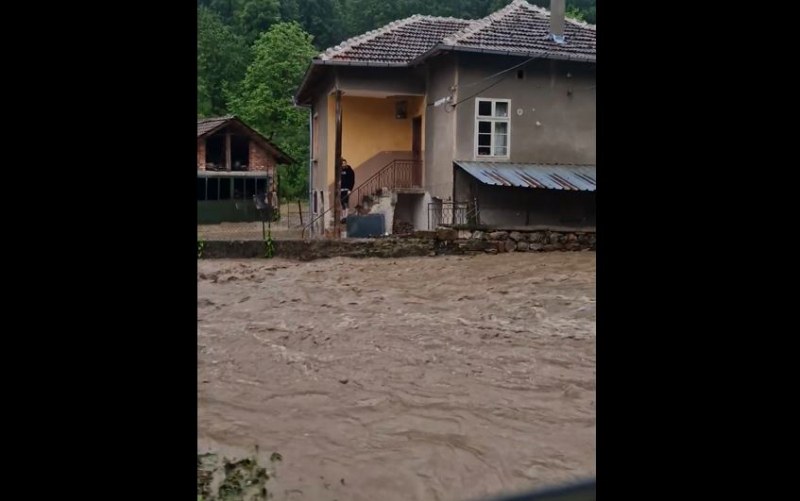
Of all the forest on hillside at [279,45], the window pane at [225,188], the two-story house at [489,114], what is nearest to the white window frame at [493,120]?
the two-story house at [489,114]

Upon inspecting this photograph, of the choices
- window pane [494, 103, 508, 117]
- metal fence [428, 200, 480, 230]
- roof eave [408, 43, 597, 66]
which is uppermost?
roof eave [408, 43, 597, 66]

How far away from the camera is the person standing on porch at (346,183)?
18.4 metres

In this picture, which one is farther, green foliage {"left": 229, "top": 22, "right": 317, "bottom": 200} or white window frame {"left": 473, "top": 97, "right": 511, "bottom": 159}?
green foliage {"left": 229, "top": 22, "right": 317, "bottom": 200}

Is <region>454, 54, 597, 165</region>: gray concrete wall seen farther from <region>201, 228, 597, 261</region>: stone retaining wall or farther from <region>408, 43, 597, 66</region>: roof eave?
<region>201, 228, 597, 261</region>: stone retaining wall

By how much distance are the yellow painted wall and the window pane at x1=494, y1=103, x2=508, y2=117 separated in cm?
282

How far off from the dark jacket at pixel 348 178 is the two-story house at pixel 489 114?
0.39 meters

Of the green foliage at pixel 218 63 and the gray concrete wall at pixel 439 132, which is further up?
the green foliage at pixel 218 63

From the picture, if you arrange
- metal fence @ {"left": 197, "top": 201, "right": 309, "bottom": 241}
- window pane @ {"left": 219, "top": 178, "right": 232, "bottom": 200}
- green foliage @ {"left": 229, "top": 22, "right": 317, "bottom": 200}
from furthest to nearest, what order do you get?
green foliage @ {"left": 229, "top": 22, "right": 317, "bottom": 200}, window pane @ {"left": 219, "top": 178, "right": 232, "bottom": 200}, metal fence @ {"left": 197, "top": 201, "right": 309, "bottom": 241}

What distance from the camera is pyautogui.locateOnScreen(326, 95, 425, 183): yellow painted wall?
60.3 feet

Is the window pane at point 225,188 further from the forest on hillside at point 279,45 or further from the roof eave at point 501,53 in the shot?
the roof eave at point 501,53

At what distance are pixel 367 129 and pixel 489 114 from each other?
12.3ft

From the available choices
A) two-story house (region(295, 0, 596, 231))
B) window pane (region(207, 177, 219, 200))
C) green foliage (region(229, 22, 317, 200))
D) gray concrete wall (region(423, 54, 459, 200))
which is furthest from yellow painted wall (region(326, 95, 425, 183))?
green foliage (region(229, 22, 317, 200))

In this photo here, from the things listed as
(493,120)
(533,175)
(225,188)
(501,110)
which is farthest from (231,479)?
(225,188)
